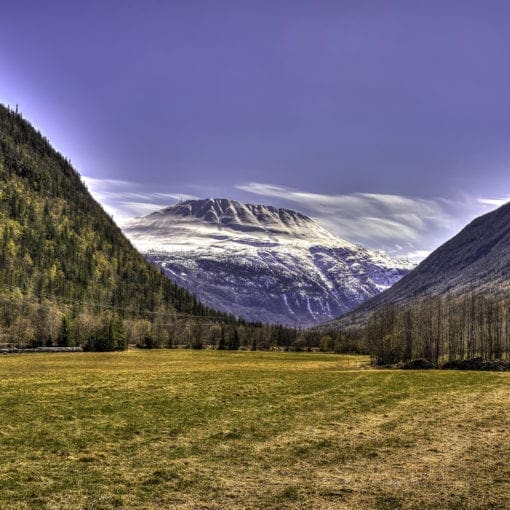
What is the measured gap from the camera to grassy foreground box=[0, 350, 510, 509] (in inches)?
798

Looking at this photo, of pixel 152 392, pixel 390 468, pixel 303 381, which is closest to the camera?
pixel 390 468

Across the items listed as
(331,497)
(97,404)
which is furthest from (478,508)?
(97,404)

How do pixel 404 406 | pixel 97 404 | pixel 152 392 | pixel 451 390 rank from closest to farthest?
pixel 97 404, pixel 404 406, pixel 152 392, pixel 451 390

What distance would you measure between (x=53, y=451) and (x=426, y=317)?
164812 mm

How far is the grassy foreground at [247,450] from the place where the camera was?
2028cm

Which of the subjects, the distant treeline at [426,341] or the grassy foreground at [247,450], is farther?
the distant treeline at [426,341]

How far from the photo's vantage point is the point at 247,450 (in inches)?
1082

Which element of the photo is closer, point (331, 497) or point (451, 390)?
point (331, 497)

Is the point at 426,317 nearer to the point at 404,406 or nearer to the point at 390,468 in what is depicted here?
the point at 404,406

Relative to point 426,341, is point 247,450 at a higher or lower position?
lower

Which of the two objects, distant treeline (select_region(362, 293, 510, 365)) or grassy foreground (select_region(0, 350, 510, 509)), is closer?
grassy foreground (select_region(0, 350, 510, 509))

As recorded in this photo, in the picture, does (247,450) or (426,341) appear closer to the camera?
(247,450)

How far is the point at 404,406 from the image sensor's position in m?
44.2

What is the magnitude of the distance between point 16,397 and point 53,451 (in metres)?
19.7
